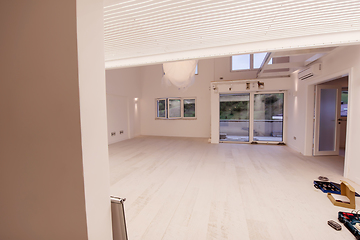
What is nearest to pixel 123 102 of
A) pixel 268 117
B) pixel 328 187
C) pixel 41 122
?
pixel 268 117

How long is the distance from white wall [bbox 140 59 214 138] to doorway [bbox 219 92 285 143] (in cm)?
117

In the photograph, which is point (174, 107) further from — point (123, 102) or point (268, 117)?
point (268, 117)

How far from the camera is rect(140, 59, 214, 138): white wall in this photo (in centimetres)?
770

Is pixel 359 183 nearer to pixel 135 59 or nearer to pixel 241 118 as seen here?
pixel 241 118

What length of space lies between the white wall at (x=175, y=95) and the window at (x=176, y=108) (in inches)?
8.6

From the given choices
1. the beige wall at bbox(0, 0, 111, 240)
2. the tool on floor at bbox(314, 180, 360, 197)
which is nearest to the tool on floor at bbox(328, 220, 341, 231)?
the tool on floor at bbox(314, 180, 360, 197)

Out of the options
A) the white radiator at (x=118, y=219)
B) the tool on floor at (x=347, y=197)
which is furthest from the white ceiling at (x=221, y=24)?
the tool on floor at (x=347, y=197)

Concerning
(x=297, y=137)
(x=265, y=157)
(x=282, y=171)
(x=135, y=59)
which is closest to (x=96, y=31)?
(x=135, y=59)

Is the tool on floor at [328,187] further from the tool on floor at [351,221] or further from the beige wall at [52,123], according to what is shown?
the beige wall at [52,123]

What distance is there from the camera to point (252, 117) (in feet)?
20.9

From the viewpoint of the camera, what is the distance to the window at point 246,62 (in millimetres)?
6945

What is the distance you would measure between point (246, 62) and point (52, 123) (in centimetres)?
778

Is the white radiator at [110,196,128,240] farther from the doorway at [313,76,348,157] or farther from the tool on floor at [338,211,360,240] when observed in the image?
the doorway at [313,76,348,157]

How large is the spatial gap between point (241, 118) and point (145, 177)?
497 cm
